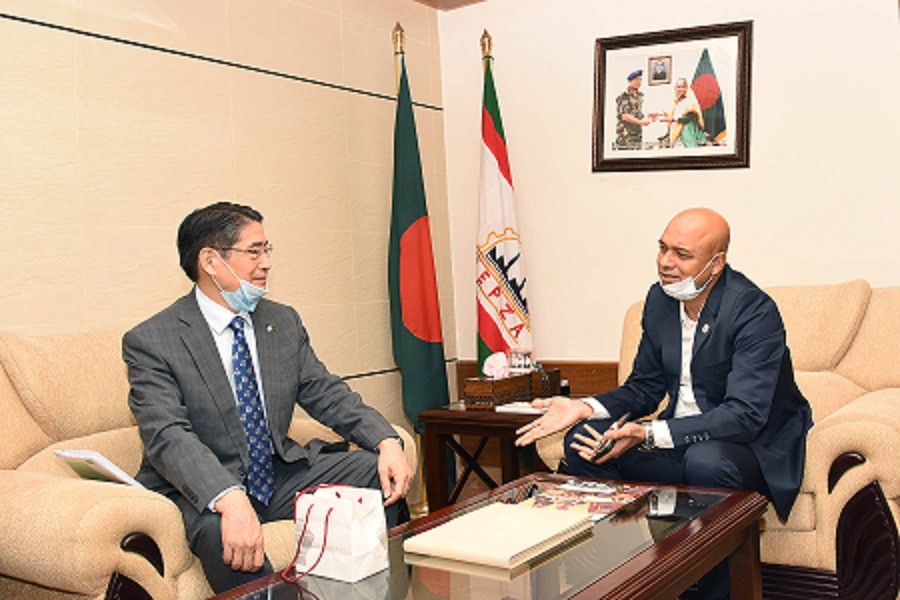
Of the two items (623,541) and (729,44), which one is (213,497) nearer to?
(623,541)

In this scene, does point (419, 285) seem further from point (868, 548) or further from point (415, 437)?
point (868, 548)

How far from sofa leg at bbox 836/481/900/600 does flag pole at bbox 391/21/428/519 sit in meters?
2.03

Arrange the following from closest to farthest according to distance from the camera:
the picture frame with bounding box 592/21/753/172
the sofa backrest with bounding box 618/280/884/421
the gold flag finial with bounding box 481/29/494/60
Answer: the sofa backrest with bounding box 618/280/884/421, the picture frame with bounding box 592/21/753/172, the gold flag finial with bounding box 481/29/494/60

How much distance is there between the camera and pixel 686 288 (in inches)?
128

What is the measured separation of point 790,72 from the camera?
4.27 meters

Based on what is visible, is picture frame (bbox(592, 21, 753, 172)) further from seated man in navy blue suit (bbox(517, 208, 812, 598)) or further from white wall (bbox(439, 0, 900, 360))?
seated man in navy blue suit (bbox(517, 208, 812, 598))

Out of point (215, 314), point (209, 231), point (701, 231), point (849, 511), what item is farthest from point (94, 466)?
point (849, 511)

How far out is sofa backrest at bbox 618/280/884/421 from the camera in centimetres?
366

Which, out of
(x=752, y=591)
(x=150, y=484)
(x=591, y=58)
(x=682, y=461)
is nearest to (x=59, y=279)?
(x=150, y=484)

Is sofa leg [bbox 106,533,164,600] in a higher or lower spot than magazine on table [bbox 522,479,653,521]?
lower

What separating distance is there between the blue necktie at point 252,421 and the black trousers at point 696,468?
100 cm

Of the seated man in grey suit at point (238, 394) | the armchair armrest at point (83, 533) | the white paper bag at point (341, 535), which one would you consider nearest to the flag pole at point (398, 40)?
the seated man in grey suit at point (238, 394)

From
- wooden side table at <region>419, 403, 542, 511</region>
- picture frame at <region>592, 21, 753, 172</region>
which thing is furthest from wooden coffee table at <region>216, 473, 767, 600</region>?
picture frame at <region>592, 21, 753, 172</region>

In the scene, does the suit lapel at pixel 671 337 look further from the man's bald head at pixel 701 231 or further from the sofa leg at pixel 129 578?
the sofa leg at pixel 129 578
